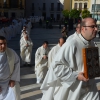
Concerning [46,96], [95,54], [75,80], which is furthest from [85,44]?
[46,96]

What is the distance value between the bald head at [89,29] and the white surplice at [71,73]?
8 cm

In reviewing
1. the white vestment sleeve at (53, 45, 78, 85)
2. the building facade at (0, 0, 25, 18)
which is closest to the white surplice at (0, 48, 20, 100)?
the white vestment sleeve at (53, 45, 78, 85)

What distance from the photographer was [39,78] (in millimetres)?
9086

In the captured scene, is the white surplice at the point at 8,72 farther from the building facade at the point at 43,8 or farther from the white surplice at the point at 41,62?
the building facade at the point at 43,8

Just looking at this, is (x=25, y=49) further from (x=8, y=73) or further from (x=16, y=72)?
(x=8, y=73)

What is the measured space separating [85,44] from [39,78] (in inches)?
211

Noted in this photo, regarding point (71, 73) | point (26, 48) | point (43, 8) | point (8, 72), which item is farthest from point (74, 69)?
point (43, 8)

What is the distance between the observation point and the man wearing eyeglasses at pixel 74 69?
3.75m

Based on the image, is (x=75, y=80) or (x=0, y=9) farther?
(x=0, y=9)

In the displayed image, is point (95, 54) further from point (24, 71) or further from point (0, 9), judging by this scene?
point (0, 9)

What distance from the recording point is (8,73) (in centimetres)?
537

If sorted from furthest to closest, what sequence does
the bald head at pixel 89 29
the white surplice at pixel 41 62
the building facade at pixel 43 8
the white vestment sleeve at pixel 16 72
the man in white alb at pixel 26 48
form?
the building facade at pixel 43 8, the man in white alb at pixel 26 48, the white surplice at pixel 41 62, the white vestment sleeve at pixel 16 72, the bald head at pixel 89 29

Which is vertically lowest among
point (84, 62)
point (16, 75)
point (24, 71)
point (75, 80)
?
point (24, 71)

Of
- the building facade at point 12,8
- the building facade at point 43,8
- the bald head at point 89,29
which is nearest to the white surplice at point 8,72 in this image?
the bald head at point 89,29
